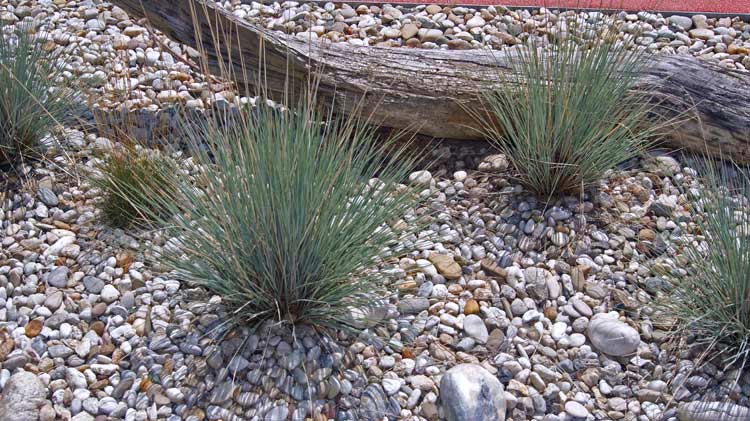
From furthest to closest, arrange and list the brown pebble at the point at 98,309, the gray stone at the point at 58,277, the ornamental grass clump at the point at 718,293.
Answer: the gray stone at the point at 58,277, the brown pebble at the point at 98,309, the ornamental grass clump at the point at 718,293

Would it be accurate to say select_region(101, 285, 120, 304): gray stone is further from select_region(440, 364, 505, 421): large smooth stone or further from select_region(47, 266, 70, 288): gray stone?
select_region(440, 364, 505, 421): large smooth stone

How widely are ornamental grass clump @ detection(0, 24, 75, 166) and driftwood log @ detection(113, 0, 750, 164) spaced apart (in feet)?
1.60

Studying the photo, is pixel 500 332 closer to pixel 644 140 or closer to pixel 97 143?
pixel 644 140

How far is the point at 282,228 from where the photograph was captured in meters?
2.20

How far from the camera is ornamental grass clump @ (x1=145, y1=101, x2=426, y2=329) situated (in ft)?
7.23

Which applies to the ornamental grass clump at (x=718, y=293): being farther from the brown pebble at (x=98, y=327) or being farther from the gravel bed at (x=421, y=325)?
the brown pebble at (x=98, y=327)

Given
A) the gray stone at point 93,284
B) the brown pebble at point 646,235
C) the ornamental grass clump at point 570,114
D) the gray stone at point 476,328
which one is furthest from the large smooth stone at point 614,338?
the gray stone at point 93,284

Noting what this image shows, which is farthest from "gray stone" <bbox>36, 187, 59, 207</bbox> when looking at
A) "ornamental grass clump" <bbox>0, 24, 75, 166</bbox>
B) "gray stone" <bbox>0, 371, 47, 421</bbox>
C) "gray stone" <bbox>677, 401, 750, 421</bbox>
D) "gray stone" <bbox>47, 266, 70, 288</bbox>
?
"gray stone" <bbox>677, 401, 750, 421</bbox>

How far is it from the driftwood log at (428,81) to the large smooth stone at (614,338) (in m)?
1.03

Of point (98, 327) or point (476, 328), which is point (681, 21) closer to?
Result: point (476, 328)

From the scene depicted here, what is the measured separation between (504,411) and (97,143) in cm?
194

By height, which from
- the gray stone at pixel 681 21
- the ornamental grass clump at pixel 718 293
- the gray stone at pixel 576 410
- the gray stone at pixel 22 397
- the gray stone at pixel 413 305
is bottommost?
the gray stone at pixel 22 397

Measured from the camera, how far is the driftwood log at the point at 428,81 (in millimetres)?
3176

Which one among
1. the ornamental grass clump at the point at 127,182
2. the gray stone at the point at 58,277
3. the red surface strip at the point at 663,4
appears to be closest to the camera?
the gray stone at the point at 58,277
